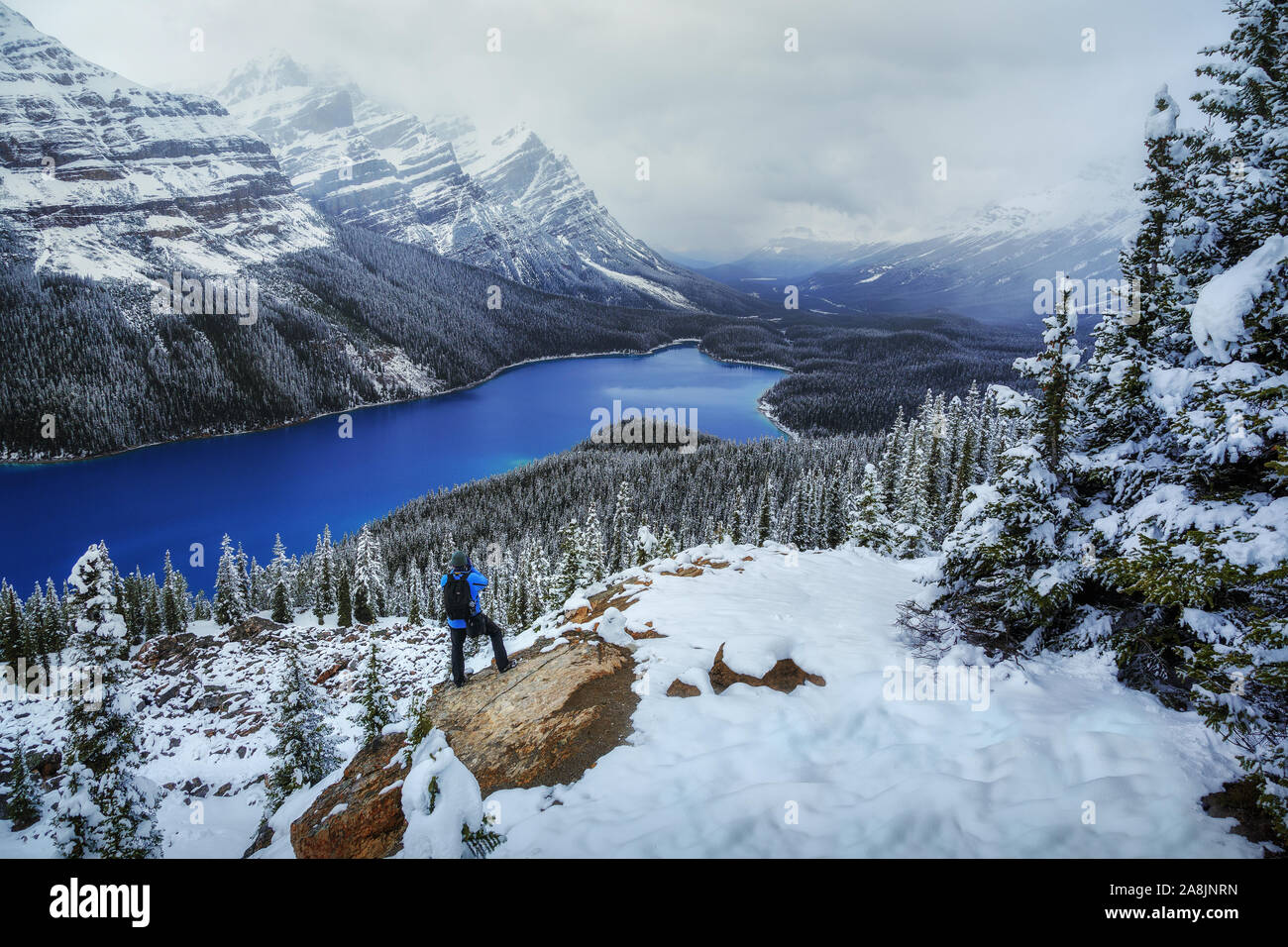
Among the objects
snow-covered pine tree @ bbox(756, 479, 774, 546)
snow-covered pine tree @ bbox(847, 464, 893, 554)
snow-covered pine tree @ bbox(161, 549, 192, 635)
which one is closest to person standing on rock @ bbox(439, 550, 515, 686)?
snow-covered pine tree @ bbox(847, 464, 893, 554)

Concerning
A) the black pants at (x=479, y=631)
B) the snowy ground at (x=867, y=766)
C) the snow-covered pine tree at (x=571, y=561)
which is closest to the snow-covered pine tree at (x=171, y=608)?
the snow-covered pine tree at (x=571, y=561)

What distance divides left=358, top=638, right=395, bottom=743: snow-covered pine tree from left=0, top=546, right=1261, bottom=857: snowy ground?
4.16 meters

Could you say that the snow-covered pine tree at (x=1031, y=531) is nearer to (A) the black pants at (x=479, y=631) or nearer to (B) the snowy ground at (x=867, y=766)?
(B) the snowy ground at (x=867, y=766)

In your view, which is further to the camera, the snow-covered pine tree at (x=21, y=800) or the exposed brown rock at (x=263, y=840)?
the snow-covered pine tree at (x=21, y=800)

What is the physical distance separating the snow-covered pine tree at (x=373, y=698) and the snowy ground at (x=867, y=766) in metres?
4.16

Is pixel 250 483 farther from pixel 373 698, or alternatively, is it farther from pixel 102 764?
pixel 373 698

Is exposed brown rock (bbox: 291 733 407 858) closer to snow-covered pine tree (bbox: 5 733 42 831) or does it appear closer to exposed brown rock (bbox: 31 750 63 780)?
snow-covered pine tree (bbox: 5 733 42 831)

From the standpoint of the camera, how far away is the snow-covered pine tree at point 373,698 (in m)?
12.5

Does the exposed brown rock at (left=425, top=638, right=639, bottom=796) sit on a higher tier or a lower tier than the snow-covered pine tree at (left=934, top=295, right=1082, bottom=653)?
lower

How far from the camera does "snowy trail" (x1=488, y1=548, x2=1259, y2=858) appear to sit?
5043 mm
